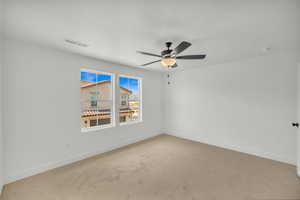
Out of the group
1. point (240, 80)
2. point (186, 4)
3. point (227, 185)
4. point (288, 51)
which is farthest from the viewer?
point (240, 80)

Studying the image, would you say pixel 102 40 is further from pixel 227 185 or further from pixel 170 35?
pixel 227 185

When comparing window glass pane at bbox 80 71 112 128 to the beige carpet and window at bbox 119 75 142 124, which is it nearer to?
window at bbox 119 75 142 124

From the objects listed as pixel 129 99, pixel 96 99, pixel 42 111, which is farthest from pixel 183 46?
pixel 42 111

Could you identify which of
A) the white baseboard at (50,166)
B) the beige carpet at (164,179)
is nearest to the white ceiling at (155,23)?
the white baseboard at (50,166)

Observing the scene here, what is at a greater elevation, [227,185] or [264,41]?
[264,41]

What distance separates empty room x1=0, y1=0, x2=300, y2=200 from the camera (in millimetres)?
1696

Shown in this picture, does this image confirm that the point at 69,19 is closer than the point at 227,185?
Yes

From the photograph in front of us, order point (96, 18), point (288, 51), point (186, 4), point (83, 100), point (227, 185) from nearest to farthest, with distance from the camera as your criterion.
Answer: point (186, 4), point (96, 18), point (227, 185), point (288, 51), point (83, 100)

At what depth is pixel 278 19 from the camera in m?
1.72

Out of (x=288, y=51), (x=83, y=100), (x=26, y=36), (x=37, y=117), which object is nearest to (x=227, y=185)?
(x=288, y=51)

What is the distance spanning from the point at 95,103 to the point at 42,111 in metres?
1.16

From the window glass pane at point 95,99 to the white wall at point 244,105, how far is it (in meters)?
2.63

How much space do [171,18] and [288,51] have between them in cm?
305

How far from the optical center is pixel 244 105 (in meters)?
3.41
